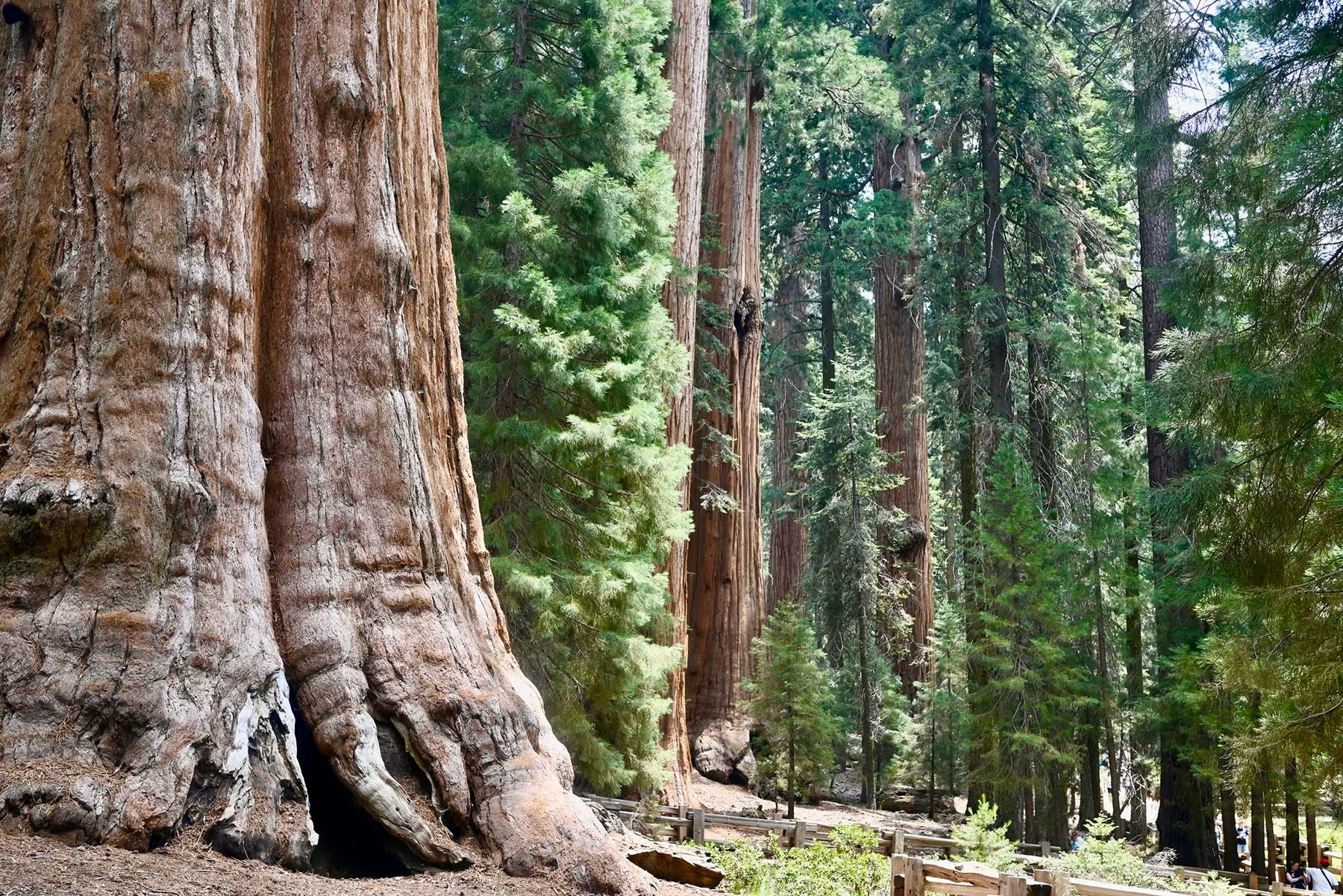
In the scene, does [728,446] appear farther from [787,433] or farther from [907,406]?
[787,433]

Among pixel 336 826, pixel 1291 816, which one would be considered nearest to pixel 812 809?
pixel 1291 816

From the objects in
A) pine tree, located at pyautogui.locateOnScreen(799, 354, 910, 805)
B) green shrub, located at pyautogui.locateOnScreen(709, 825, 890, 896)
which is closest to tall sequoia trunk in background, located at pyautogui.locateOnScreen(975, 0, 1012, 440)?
pine tree, located at pyautogui.locateOnScreen(799, 354, 910, 805)

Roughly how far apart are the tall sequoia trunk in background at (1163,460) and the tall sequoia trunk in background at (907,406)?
229 inches

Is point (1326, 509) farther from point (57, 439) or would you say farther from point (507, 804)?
point (57, 439)

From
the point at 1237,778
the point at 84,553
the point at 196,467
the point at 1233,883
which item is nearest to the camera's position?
the point at 84,553

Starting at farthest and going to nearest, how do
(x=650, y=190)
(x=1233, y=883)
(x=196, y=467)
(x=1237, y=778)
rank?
1. (x=1233, y=883)
2. (x=650, y=190)
3. (x=1237, y=778)
4. (x=196, y=467)

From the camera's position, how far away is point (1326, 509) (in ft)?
34.6

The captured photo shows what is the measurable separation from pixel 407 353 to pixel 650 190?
7598mm

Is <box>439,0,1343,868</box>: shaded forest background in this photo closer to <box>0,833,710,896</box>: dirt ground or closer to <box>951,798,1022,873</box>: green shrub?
<box>951,798,1022,873</box>: green shrub

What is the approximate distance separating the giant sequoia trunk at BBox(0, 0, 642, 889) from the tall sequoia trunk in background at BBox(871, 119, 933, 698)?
65.6 ft

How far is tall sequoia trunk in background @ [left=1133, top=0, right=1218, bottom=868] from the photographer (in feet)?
54.5

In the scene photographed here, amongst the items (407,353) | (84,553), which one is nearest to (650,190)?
(407,353)

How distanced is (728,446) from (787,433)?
16.0 m

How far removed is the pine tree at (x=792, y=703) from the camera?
19438 millimetres
